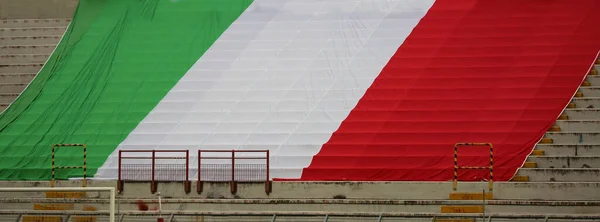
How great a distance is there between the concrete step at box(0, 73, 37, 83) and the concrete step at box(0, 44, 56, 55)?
90cm

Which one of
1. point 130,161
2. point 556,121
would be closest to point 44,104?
point 130,161

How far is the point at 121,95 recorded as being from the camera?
28.3 metres

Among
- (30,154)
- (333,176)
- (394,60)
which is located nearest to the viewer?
(333,176)

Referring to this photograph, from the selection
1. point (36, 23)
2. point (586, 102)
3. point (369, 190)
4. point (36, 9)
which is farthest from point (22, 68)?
point (586, 102)

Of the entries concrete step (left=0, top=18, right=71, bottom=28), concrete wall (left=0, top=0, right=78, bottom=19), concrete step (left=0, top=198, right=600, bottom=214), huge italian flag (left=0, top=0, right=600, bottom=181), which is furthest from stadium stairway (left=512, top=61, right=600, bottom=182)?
concrete wall (left=0, top=0, right=78, bottom=19)

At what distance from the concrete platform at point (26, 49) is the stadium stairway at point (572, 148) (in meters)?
12.5

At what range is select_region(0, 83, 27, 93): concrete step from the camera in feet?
96.6

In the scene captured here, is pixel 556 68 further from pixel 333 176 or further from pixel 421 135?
pixel 333 176

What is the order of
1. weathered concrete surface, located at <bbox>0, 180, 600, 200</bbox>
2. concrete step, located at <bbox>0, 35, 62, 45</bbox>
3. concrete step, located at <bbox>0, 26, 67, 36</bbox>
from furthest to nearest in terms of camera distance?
concrete step, located at <bbox>0, 26, 67, 36</bbox> < concrete step, located at <bbox>0, 35, 62, 45</bbox> < weathered concrete surface, located at <bbox>0, 180, 600, 200</bbox>

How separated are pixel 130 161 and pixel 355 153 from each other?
15.1 feet

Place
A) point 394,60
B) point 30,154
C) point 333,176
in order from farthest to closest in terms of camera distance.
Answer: point 394,60 < point 30,154 < point 333,176

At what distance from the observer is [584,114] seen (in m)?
25.4

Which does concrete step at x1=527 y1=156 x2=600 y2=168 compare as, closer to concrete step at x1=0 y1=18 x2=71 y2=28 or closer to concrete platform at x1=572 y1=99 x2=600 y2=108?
concrete platform at x1=572 y1=99 x2=600 y2=108

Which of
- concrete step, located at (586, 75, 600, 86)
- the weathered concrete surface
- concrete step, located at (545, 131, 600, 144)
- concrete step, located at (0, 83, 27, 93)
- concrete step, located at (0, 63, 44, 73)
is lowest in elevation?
the weathered concrete surface
